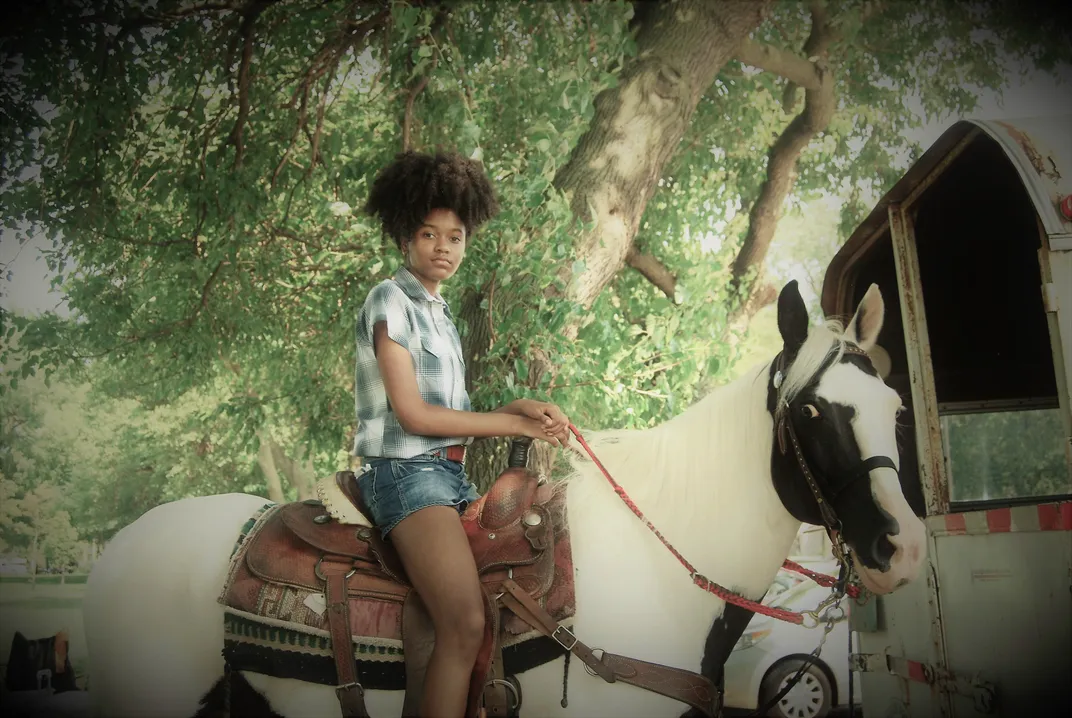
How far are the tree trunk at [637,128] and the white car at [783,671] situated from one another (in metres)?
2.81

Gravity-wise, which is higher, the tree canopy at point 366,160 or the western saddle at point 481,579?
the tree canopy at point 366,160


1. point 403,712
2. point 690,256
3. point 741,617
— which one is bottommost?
point 403,712

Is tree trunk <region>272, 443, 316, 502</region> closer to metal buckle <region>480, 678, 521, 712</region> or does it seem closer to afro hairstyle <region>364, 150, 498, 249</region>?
afro hairstyle <region>364, 150, 498, 249</region>

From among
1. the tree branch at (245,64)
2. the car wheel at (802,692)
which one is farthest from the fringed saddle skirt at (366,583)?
the car wheel at (802,692)

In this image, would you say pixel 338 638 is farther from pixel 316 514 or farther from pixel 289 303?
pixel 289 303

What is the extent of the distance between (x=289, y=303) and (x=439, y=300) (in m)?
4.06

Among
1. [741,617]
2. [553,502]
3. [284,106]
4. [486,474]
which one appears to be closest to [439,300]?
[553,502]

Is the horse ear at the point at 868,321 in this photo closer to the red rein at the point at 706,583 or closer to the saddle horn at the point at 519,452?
the red rein at the point at 706,583

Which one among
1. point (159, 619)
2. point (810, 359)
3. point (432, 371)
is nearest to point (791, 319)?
point (810, 359)

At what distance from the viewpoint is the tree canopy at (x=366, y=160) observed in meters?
3.95

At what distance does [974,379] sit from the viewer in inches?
179

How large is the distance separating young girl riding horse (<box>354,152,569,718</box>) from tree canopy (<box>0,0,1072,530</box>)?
90 centimetres

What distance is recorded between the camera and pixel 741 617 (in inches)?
90.1

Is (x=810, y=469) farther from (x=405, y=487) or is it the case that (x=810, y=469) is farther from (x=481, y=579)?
(x=405, y=487)
